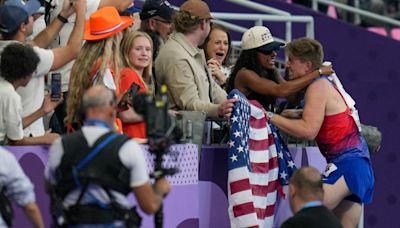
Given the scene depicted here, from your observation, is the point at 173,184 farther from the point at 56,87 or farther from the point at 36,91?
the point at 36,91

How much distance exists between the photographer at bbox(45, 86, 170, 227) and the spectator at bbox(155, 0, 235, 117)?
2.73m

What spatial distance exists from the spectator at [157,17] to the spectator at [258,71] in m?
0.80

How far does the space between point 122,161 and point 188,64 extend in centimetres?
305

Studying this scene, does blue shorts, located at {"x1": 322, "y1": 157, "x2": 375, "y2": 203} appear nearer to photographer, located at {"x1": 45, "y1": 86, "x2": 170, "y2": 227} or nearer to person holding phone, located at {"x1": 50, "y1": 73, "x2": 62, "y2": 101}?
person holding phone, located at {"x1": 50, "y1": 73, "x2": 62, "y2": 101}

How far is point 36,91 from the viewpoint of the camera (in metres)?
10.3

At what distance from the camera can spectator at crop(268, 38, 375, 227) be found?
10875 millimetres

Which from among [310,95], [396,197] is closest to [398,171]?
[396,197]

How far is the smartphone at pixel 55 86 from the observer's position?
10.2 m

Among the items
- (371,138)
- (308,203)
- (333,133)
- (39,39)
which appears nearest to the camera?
(308,203)

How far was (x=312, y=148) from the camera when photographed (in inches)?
469

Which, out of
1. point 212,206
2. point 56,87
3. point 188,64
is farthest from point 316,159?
point 56,87

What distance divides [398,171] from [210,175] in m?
5.21

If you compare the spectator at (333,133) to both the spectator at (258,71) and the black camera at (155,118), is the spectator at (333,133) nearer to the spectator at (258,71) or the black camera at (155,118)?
the spectator at (258,71)

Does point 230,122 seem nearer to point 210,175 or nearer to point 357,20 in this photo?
point 210,175
